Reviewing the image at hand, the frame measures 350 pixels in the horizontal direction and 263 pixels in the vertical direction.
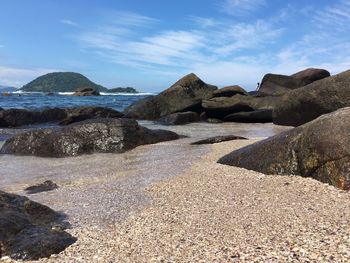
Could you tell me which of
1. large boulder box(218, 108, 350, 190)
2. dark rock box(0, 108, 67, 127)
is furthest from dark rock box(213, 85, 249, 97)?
large boulder box(218, 108, 350, 190)

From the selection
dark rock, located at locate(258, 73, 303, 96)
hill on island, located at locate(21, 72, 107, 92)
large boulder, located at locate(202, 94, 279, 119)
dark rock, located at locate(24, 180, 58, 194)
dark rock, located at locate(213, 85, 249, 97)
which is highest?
hill on island, located at locate(21, 72, 107, 92)

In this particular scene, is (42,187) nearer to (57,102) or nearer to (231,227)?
(231,227)

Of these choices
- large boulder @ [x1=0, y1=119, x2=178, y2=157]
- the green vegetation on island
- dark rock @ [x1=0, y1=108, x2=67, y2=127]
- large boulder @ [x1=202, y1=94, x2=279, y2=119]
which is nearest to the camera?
large boulder @ [x1=0, y1=119, x2=178, y2=157]

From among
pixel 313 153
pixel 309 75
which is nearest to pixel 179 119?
pixel 309 75

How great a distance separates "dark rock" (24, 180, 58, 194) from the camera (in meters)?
7.27

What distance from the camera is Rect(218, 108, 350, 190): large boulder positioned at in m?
6.64

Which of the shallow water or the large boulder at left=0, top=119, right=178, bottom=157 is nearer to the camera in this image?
the shallow water

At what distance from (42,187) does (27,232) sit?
9.98 ft

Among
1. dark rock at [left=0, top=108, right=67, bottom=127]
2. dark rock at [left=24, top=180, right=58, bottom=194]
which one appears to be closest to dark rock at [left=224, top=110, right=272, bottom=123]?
dark rock at [left=0, top=108, right=67, bottom=127]

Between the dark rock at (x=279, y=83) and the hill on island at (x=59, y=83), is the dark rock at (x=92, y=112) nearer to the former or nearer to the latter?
the dark rock at (x=279, y=83)

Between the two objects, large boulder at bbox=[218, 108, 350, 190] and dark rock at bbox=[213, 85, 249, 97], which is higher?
dark rock at bbox=[213, 85, 249, 97]

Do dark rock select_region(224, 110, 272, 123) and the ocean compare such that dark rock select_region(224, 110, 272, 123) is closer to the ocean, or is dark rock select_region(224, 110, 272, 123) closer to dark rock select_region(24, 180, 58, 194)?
the ocean

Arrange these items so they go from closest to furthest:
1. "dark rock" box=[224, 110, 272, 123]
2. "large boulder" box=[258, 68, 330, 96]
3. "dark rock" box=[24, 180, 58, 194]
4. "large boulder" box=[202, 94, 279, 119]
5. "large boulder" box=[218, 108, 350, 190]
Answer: "large boulder" box=[218, 108, 350, 190]
"dark rock" box=[24, 180, 58, 194]
"dark rock" box=[224, 110, 272, 123]
"large boulder" box=[202, 94, 279, 119]
"large boulder" box=[258, 68, 330, 96]

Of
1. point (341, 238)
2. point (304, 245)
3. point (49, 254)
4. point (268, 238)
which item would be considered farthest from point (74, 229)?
point (341, 238)
